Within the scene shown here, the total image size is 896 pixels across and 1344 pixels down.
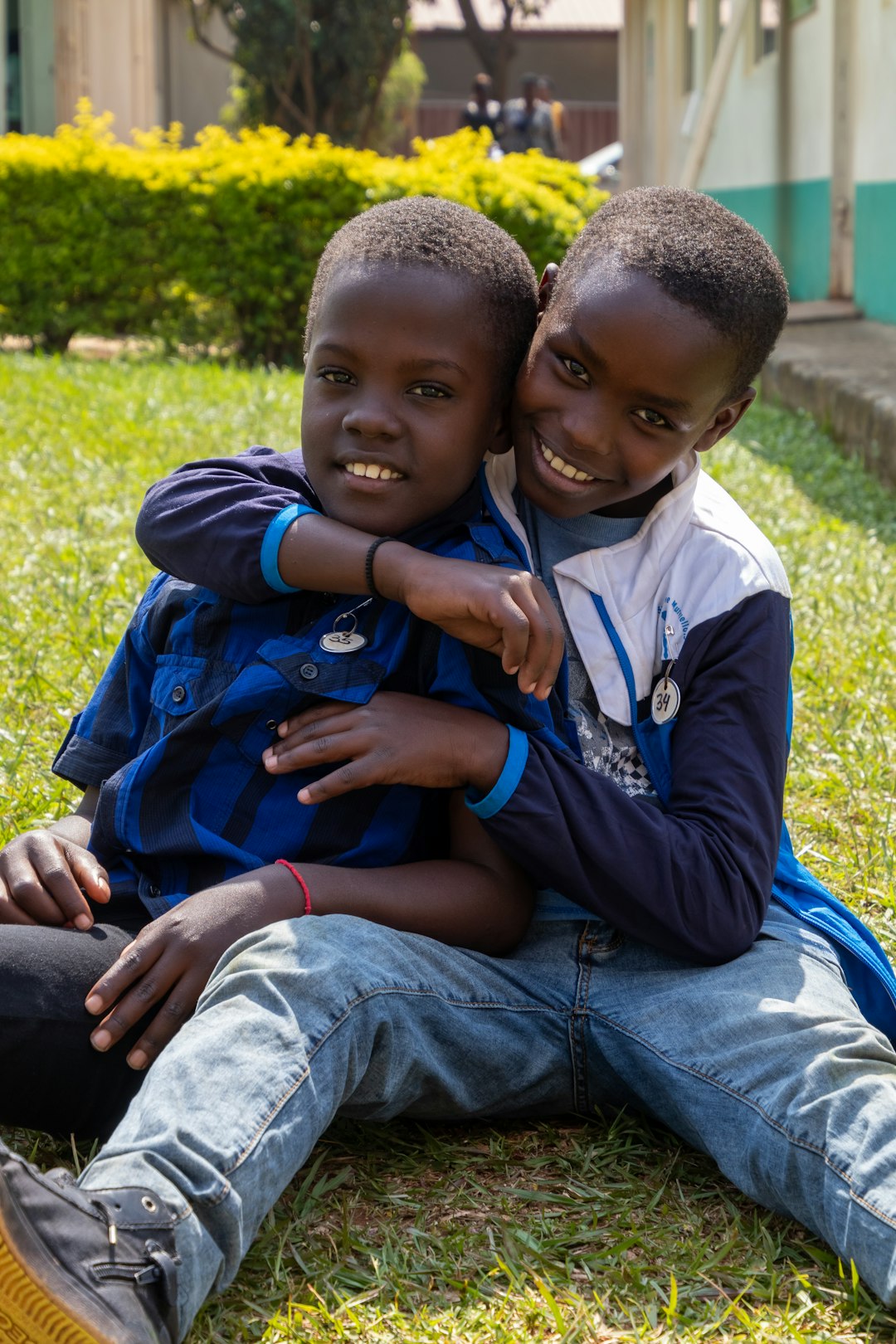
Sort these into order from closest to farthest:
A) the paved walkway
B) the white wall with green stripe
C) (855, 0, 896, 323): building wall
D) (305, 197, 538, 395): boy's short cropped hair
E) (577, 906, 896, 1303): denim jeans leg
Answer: (577, 906, 896, 1303): denim jeans leg < (305, 197, 538, 395): boy's short cropped hair < the paved walkway < (855, 0, 896, 323): building wall < the white wall with green stripe

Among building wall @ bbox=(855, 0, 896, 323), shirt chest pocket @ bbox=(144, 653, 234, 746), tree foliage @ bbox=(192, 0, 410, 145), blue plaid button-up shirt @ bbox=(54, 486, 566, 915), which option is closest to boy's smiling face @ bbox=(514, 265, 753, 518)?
blue plaid button-up shirt @ bbox=(54, 486, 566, 915)

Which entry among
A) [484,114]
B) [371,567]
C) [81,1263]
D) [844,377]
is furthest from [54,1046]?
[484,114]

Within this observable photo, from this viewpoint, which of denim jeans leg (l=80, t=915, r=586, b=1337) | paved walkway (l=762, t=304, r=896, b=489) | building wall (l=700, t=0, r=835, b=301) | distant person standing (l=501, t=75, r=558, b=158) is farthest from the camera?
distant person standing (l=501, t=75, r=558, b=158)

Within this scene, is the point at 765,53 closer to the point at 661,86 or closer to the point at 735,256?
the point at 661,86

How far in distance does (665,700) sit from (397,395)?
0.55 metres

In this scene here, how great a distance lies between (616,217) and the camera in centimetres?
217

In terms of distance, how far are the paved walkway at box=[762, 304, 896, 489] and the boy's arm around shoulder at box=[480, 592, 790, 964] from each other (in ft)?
15.1

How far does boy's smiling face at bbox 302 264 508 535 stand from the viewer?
2.03 m

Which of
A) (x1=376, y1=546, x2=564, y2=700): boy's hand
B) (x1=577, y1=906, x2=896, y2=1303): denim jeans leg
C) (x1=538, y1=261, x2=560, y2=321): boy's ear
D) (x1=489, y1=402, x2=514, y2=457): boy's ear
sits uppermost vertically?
(x1=538, y1=261, x2=560, y2=321): boy's ear

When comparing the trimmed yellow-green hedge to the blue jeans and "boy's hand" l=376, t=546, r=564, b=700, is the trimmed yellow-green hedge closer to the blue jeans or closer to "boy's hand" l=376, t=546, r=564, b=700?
"boy's hand" l=376, t=546, r=564, b=700

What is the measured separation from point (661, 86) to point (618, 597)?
1519 cm

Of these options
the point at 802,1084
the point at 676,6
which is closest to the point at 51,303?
the point at 676,6

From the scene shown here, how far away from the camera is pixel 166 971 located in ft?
6.04

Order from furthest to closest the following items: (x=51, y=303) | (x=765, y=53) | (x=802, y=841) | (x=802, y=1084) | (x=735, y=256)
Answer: (x=765, y=53) → (x=51, y=303) → (x=802, y=841) → (x=735, y=256) → (x=802, y=1084)
